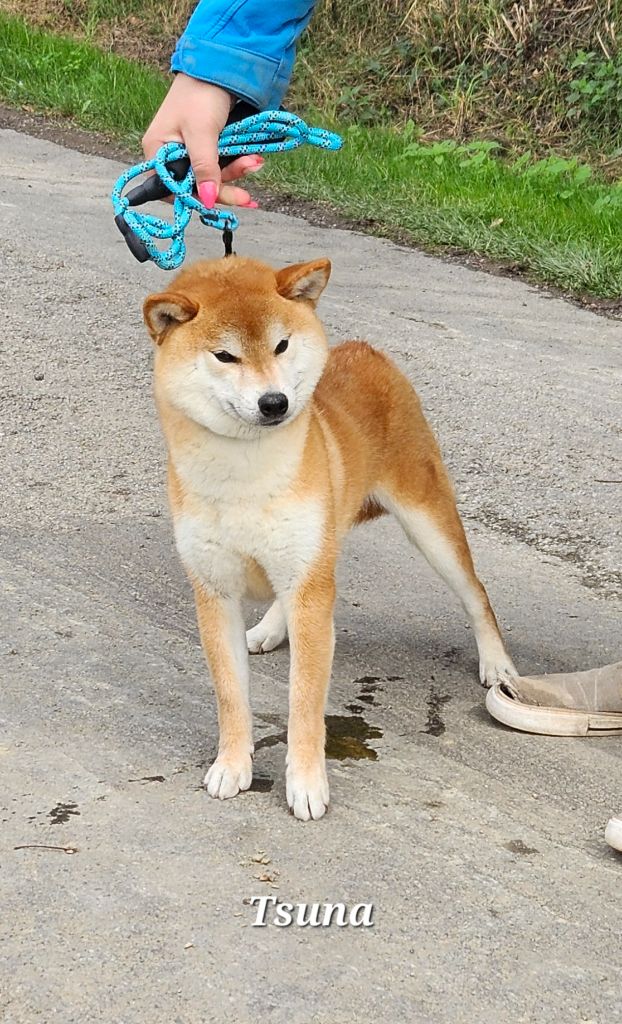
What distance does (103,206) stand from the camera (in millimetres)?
9133

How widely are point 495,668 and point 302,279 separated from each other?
4.78 feet

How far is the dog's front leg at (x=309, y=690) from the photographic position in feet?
10.3

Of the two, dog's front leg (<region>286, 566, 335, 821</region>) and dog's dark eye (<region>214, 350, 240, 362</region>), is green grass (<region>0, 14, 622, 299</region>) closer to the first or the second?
dog's front leg (<region>286, 566, 335, 821</region>)

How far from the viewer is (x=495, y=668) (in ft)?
13.3

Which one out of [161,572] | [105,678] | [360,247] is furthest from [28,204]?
[105,678]

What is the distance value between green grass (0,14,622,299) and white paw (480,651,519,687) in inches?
Answer: 156

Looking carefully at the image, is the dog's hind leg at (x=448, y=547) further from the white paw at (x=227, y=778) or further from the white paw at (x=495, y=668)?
the white paw at (x=227, y=778)

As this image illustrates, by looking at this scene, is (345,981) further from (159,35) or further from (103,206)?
(159,35)

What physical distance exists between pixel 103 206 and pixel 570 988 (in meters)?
7.44

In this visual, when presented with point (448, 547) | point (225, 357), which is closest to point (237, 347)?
point (225, 357)

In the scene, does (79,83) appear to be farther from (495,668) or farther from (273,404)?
(273,404)

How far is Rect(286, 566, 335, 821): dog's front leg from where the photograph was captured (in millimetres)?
3154

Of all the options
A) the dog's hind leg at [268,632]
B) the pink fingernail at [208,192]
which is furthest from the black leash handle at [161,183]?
the dog's hind leg at [268,632]

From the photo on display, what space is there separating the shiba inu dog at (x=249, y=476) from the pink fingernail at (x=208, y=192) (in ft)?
0.49
